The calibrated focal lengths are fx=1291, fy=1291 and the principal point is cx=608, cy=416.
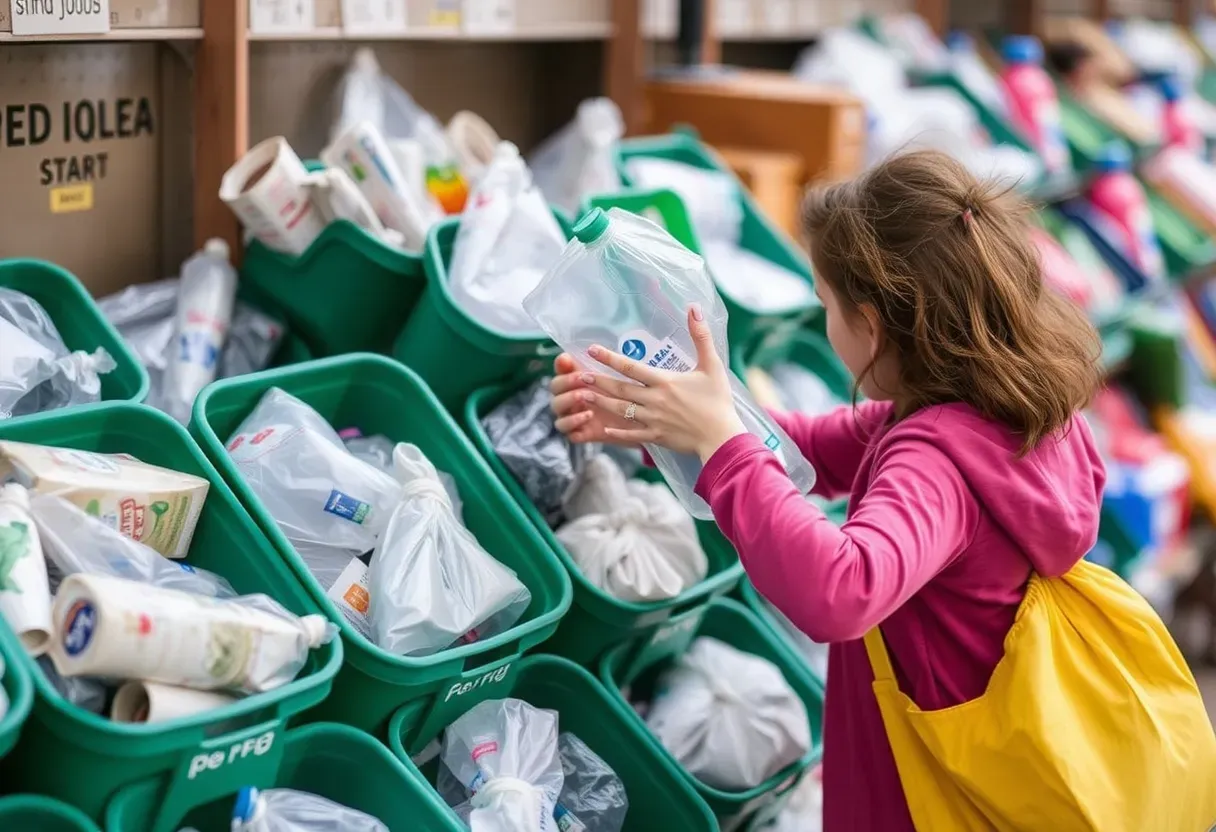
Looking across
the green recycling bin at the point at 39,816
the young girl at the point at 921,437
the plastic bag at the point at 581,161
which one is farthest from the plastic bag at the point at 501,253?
the green recycling bin at the point at 39,816

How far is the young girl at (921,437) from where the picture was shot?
1414 mm

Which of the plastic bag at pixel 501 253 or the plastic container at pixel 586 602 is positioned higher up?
the plastic bag at pixel 501 253

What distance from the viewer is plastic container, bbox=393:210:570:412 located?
2.00 m

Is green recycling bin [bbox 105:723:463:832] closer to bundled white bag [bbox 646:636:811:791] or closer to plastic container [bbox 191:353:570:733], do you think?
plastic container [bbox 191:353:570:733]

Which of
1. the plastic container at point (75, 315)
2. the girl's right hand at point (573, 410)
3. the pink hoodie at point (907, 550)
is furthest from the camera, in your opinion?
the plastic container at point (75, 315)

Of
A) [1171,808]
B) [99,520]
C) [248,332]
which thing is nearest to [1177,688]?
[1171,808]

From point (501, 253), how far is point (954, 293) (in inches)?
33.3

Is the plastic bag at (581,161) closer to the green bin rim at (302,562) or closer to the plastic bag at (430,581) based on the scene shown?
the green bin rim at (302,562)

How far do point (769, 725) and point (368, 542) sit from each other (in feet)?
2.49

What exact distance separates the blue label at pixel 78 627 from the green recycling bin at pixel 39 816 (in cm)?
16

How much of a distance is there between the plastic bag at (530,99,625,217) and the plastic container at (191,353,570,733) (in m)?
A: 0.79

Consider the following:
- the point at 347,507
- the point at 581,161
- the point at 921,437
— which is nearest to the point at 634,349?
the point at 921,437

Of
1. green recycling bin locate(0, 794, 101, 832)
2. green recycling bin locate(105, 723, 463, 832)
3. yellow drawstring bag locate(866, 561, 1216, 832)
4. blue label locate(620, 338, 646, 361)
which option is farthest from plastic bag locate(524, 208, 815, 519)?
green recycling bin locate(0, 794, 101, 832)

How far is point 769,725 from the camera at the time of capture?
211 centimetres
